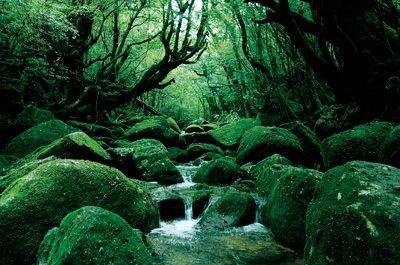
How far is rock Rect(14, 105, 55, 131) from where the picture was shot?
11891 millimetres

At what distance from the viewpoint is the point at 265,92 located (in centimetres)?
1617

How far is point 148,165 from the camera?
10.3 m

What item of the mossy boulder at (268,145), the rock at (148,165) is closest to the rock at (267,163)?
the mossy boulder at (268,145)

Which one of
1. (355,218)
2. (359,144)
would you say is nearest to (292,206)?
(355,218)

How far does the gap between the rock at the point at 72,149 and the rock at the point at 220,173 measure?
10.6 ft

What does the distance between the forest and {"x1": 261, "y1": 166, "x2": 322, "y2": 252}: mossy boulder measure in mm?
26

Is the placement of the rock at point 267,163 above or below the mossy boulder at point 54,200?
below

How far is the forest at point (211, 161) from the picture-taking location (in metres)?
3.54

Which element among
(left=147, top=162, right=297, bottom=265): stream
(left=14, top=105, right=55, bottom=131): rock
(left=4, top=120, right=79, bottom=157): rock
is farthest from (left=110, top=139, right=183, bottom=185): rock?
(left=14, top=105, right=55, bottom=131): rock

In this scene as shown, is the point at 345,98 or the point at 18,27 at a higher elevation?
the point at 18,27

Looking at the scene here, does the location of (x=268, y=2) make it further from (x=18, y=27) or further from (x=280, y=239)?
(x=18, y=27)

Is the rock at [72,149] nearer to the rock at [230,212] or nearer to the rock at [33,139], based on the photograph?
the rock at [33,139]

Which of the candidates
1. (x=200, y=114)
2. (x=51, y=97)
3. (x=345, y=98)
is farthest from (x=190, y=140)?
(x=200, y=114)

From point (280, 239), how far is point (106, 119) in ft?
46.6
